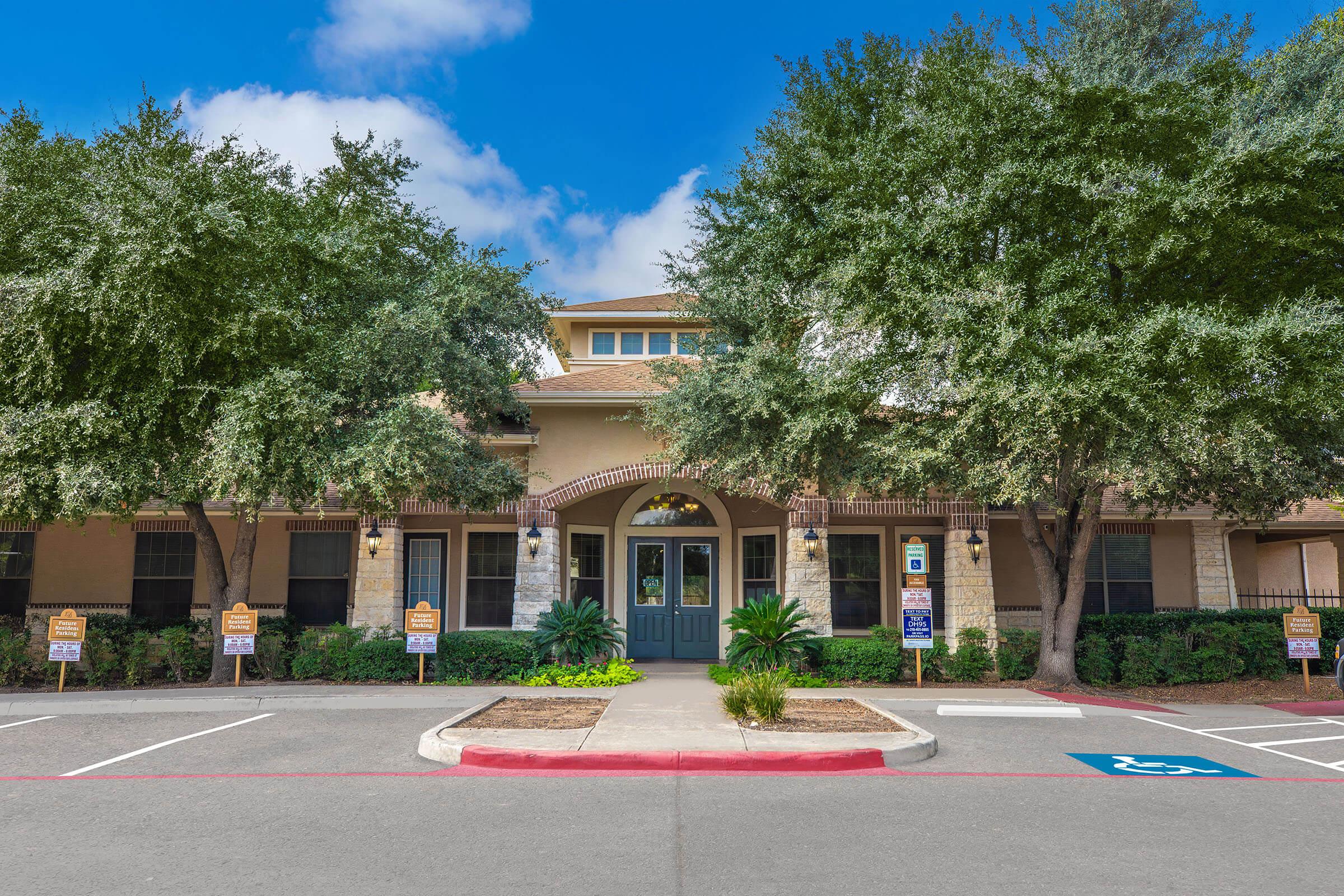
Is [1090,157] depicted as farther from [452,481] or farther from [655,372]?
[452,481]

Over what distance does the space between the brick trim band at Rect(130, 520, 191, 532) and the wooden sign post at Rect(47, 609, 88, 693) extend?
385cm

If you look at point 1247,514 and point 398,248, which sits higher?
point 398,248

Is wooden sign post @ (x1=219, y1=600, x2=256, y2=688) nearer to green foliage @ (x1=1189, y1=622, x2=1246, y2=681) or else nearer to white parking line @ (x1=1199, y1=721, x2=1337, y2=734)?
white parking line @ (x1=1199, y1=721, x2=1337, y2=734)

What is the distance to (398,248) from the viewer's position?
1538 cm

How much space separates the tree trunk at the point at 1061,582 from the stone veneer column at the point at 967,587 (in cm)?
96

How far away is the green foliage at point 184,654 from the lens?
46.9 ft

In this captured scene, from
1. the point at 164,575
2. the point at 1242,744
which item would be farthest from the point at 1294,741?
the point at 164,575

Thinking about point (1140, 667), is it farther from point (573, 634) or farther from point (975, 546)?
point (573, 634)

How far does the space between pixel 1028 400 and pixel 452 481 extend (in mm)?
8231

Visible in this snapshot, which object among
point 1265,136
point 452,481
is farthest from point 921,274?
point 452,481

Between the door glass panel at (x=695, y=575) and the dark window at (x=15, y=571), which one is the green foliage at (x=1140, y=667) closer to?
the door glass panel at (x=695, y=575)

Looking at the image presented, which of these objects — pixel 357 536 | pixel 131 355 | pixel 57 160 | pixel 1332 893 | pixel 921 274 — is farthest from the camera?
pixel 357 536

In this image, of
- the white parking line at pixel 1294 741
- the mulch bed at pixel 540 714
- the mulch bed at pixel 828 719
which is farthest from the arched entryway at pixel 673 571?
the white parking line at pixel 1294 741

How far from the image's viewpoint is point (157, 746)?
29.8 feet
